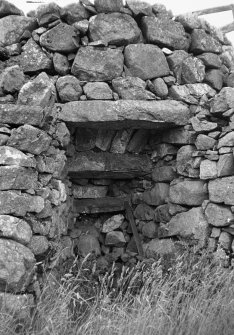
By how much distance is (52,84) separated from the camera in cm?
504

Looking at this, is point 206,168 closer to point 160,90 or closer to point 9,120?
point 160,90

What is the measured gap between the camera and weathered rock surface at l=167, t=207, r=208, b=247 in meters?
5.19

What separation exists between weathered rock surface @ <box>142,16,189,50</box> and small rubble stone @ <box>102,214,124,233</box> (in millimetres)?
2523

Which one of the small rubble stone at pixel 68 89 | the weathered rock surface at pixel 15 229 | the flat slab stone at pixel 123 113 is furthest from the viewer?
the small rubble stone at pixel 68 89

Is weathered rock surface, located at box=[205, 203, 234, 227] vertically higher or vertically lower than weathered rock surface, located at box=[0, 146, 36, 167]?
lower

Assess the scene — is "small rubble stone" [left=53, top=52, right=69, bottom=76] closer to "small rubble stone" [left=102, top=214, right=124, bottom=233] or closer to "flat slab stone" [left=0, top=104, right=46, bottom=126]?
"flat slab stone" [left=0, top=104, right=46, bottom=126]

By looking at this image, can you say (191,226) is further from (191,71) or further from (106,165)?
(191,71)

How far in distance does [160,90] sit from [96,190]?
1.69 metres

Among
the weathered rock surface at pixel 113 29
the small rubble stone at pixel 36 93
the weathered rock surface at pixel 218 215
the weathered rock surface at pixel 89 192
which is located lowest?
the weathered rock surface at pixel 218 215

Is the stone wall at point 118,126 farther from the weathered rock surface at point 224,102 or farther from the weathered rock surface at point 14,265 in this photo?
the weathered rock surface at point 14,265

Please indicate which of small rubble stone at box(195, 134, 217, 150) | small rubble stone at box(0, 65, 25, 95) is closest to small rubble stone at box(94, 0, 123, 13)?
small rubble stone at box(0, 65, 25, 95)

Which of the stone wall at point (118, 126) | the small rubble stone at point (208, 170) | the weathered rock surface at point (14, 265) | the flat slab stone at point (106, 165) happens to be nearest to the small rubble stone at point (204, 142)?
the stone wall at point (118, 126)

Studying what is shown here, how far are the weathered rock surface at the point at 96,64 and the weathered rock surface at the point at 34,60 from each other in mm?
341

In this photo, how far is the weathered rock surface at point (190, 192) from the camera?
17.6 ft
